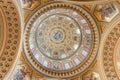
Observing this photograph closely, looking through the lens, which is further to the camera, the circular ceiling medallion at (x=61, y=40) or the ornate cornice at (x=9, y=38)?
the circular ceiling medallion at (x=61, y=40)

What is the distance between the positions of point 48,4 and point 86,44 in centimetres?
467

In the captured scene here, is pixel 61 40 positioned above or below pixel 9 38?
above

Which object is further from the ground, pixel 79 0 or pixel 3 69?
pixel 79 0

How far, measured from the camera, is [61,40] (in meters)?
24.1

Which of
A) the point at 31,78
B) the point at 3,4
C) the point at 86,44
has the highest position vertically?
the point at 3,4

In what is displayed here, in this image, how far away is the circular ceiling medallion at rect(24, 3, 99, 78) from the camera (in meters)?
19.1

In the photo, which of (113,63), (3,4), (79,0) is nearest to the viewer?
(3,4)

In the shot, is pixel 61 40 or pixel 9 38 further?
pixel 61 40

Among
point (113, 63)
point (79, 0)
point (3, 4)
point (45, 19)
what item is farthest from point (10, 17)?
point (113, 63)

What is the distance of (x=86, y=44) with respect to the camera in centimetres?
2097

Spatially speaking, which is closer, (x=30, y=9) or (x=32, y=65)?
(x=30, y=9)

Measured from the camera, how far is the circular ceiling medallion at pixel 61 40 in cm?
1906

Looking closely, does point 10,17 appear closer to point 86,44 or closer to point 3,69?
point 3,69

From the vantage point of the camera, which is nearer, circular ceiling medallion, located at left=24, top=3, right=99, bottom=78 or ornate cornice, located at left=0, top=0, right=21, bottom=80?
ornate cornice, located at left=0, top=0, right=21, bottom=80
